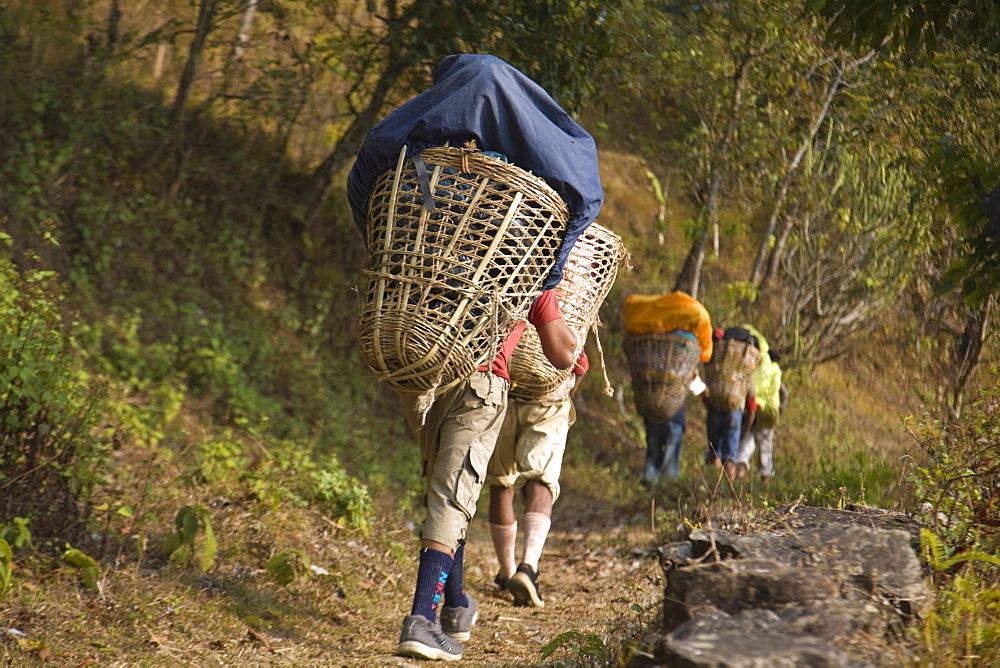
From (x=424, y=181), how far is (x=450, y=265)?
1.17ft

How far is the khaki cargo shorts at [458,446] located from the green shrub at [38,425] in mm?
1779

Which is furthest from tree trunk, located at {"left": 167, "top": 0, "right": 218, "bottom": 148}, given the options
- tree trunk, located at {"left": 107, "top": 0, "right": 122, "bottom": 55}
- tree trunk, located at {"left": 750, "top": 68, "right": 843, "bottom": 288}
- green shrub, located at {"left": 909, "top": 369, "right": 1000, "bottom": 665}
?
green shrub, located at {"left": 909, "top": 369, "right": 1000, "bottom": 665}

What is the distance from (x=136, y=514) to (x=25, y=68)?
5.92 meters

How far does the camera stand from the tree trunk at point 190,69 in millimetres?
9227

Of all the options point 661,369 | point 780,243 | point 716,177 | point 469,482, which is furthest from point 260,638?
point 780,243

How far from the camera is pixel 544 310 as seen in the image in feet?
12.8

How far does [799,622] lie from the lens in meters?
2.40

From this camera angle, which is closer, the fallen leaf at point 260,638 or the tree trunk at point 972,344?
the fallen leaf at point 260,638

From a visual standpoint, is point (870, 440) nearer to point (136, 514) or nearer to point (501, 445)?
point (501, 445)

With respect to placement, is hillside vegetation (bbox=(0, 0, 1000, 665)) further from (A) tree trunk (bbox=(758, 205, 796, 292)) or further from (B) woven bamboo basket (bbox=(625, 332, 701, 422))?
(B) woven bamboo basket (bbox=(625, 332, 701, 422))

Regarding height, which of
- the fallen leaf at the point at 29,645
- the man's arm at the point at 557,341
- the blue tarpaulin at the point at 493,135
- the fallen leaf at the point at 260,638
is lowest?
the fallen leaf at the point at 29,645

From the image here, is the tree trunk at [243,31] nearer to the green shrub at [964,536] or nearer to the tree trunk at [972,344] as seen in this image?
the tree trunk at [972,344]

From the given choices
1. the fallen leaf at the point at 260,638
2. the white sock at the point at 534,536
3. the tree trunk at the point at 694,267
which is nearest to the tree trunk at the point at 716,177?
the tree trunk at the point at 694,267

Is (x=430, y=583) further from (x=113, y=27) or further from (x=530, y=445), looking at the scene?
(x=113, y=27)
